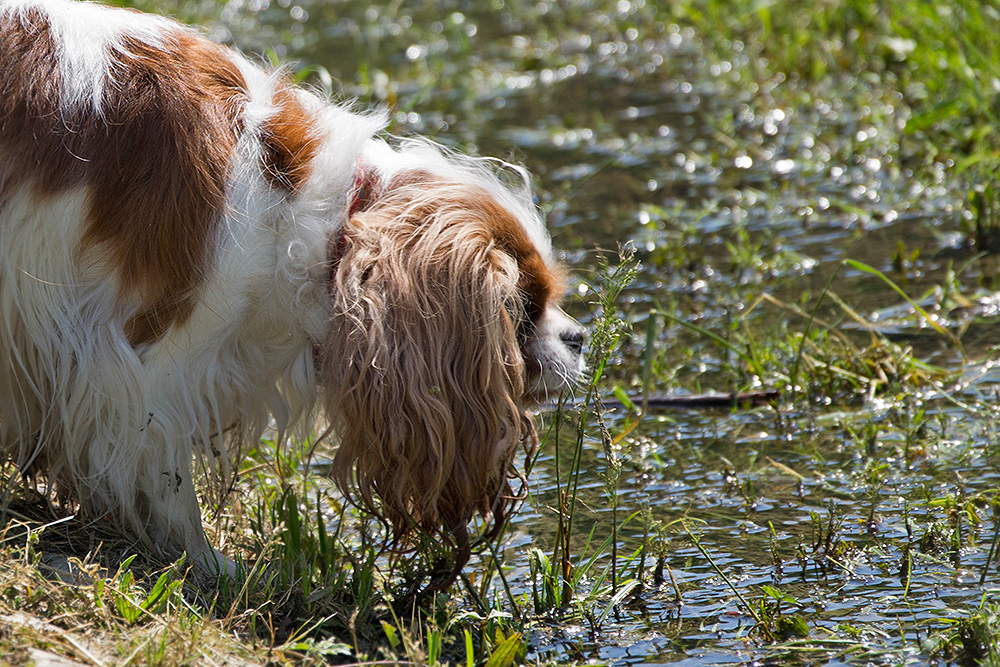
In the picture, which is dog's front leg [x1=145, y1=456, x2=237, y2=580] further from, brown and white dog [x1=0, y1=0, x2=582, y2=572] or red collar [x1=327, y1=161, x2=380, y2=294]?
red collar [x1=327, y1=161, x2=380, y2=294]

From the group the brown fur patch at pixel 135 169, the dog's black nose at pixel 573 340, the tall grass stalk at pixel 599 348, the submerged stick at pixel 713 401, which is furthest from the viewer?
the submerged stick at pixel 713 401

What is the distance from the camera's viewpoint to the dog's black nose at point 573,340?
11.6 ft

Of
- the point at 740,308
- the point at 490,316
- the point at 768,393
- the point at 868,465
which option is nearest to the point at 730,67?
the point at 740,308

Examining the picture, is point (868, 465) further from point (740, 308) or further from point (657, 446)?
point (740, 308)

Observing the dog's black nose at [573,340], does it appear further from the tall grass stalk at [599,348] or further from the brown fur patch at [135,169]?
the brown fur patch at [135,169]

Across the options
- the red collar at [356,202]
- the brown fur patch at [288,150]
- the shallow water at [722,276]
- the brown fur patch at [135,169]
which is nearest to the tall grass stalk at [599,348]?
the shallow water at [722,276]

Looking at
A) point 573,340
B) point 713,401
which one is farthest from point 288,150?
point 713,401

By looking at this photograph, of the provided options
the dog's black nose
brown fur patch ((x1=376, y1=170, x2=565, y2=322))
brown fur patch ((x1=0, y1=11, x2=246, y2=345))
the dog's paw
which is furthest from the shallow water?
brown fur patch ((x1=0, y1=11, x2=246, y2=345))

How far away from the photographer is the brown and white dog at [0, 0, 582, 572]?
10.3 ft

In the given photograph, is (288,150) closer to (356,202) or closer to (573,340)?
(356,202)

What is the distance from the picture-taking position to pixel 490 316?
3230 millimetres

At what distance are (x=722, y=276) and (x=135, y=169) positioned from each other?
2.86m

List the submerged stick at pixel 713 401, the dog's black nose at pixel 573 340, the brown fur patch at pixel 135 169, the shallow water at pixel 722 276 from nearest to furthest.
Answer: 1. the brown fur patch at pixel 135 169
2. the shallow water at pixel 722 276
3. the dog's black nose at pixel 573 340
4. the submerged stick at pixel 713 401

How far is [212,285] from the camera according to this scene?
3145 millimetres
